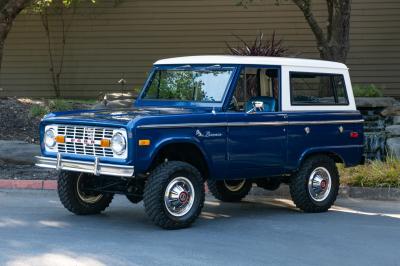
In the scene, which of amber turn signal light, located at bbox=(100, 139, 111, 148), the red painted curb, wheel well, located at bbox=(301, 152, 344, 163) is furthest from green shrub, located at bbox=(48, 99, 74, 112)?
amber turn signal light, located at bbox=(100, 139, 111, 148)

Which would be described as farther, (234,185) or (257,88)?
(234,185)

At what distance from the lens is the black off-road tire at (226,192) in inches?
381

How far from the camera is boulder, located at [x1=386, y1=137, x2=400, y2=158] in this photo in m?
12.0

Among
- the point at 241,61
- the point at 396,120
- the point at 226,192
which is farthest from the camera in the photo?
the point at 396,120

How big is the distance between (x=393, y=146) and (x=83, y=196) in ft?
19.8

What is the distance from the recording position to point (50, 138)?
26.4 ft

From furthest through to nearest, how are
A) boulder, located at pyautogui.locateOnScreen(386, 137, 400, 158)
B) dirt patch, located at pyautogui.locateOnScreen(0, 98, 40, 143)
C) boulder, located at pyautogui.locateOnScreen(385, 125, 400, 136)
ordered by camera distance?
dirt patch, located at pyautogui.locateOnScreen(0, 98, 40, 143) → boulder, located at pyautogui.locateOnScreen(385, 125, 400, 136) → boulder, located at pyautogui.locateOnScreen(386, 137, 400, 158)

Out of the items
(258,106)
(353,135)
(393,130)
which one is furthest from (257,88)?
(393,130)

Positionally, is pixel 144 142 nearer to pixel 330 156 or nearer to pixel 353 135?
pixel 330 156

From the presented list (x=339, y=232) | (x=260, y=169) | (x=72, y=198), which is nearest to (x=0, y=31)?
(x=72, y=198)

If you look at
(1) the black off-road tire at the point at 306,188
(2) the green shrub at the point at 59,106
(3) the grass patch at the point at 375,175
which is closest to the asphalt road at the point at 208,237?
(1) the black off-road tire at the point at 306,188

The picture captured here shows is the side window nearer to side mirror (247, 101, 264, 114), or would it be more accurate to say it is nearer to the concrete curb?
side mirror (247, 101, 264, 114)

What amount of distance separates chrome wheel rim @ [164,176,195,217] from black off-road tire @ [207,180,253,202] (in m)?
1.89

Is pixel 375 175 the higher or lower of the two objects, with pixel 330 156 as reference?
lower
